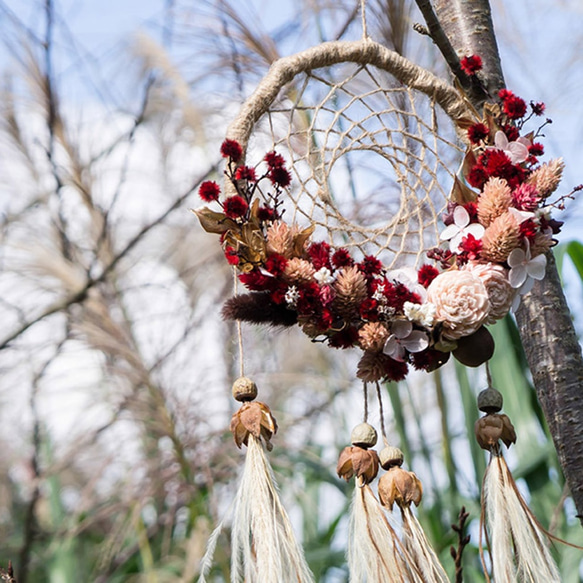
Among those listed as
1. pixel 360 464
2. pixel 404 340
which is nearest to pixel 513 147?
pixel 404 340

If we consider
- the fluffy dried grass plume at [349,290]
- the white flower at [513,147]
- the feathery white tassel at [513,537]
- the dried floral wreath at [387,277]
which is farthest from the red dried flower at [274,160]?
the feathery white tassel at [513,537]

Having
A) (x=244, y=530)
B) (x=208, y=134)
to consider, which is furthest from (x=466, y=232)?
(x=208, y=134)

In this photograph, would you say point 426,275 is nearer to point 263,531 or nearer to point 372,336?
point 372,336

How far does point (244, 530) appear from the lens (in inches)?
28.2

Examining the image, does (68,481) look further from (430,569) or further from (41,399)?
(430,569)

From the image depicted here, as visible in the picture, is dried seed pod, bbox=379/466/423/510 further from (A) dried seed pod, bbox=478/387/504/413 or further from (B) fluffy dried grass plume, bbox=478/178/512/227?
(B) fluffy dried grass plume, bbox=478/178/512/227

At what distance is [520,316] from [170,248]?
47.7 inches

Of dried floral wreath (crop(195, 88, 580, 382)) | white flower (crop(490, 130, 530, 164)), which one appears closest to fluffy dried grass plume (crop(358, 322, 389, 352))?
dried floral wreath (crop(195, 88, 580, 382))

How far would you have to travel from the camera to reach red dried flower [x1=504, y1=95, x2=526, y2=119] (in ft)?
2.67

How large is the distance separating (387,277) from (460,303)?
0.23 feet

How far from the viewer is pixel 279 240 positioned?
73 cm

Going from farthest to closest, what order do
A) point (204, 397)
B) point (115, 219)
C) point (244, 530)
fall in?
point (115, 219) → point (204, 397) → point (244, 530)

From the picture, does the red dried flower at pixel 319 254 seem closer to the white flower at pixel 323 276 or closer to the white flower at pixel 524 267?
the white flower at pixel 323 276

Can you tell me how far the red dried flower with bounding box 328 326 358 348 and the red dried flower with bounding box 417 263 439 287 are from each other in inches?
3.1
